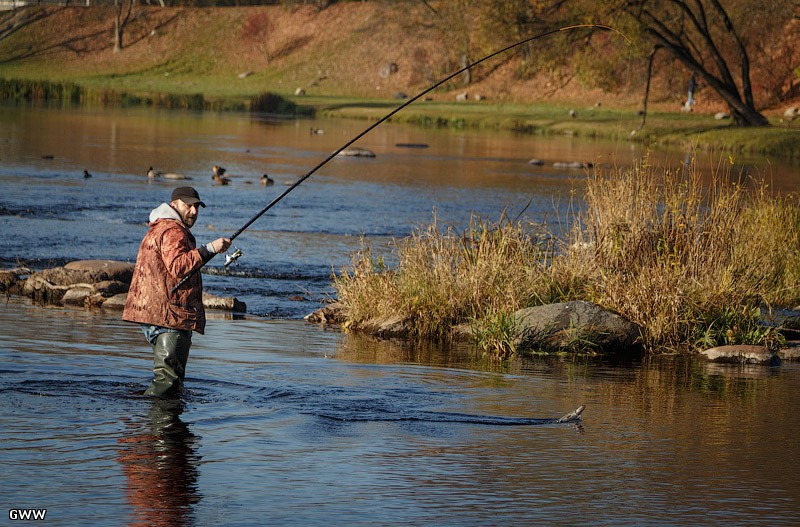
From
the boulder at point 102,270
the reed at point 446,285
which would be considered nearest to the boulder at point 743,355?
the reed at point 446,285

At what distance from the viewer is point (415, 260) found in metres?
12.2

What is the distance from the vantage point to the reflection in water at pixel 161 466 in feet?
21.2

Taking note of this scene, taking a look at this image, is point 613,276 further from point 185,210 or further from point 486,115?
point 486,115

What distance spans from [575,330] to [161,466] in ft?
17.0

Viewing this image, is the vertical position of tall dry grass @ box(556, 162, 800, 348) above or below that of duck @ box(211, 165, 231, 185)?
below

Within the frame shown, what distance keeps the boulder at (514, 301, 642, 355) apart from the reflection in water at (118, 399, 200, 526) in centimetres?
389

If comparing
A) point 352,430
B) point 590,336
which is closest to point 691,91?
point 590,336

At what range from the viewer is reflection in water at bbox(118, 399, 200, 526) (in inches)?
255

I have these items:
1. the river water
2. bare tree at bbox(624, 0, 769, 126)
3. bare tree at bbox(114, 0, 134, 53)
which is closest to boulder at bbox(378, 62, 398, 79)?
bare tree at bbox(114, 0, 134, 53)

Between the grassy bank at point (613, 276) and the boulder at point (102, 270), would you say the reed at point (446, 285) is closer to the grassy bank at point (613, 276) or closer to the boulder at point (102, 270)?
the grassy bank at point (613, 276)

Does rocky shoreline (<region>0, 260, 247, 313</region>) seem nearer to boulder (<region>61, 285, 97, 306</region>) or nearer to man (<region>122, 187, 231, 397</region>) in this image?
boulder (<region>61, 285, 97, 306</region>)

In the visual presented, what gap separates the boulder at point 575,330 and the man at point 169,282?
4.04m

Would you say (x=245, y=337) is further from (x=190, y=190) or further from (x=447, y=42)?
(x=447, y=42)

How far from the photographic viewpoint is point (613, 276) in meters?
12.0
